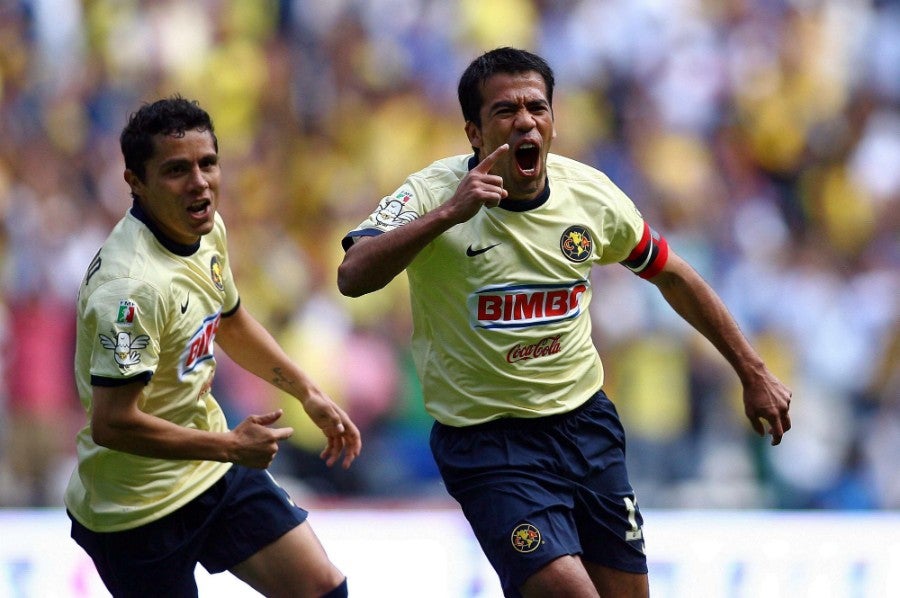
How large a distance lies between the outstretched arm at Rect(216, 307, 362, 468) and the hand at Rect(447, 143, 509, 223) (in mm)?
1144

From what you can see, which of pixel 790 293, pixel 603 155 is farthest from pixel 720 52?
pixel 790 293

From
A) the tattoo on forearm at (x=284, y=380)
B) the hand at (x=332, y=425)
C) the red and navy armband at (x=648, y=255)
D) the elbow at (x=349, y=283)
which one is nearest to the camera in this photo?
the elbow at (x=349, y=283)

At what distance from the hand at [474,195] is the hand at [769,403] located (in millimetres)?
1193

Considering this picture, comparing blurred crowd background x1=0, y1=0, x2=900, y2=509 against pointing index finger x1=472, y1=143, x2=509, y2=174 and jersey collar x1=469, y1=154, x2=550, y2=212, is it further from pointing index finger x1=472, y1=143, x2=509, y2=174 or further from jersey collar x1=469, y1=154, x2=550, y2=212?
pointing index finger x1=472, y1=143, x2=509, y2=174

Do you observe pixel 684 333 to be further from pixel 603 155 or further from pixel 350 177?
pixel 350 177

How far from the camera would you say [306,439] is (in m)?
8.79

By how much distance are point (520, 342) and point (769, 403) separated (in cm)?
88

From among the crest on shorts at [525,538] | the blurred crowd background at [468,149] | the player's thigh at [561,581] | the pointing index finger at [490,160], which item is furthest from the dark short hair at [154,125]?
the blurred crowd background at [468,149]

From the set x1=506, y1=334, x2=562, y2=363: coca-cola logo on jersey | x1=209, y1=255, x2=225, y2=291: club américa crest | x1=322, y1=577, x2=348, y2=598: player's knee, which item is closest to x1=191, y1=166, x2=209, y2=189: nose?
x1=209, y1=255, x2=225, y2=291: club américa crest

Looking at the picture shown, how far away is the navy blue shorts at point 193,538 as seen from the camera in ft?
14.4

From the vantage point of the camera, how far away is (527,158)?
4.21 meters

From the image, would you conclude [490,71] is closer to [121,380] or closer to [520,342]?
[520,342]

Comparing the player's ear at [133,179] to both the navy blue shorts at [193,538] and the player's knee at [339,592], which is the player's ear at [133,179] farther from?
the player's knee at [339,592]

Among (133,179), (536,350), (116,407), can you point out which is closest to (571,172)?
(536,350)
